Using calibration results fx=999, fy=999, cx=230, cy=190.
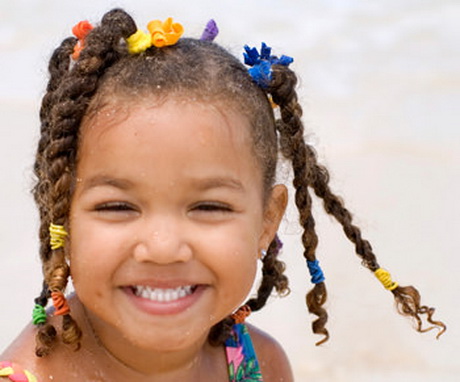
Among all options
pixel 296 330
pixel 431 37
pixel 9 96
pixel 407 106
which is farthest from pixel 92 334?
pixel 431 37

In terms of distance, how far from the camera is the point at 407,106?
6234mm

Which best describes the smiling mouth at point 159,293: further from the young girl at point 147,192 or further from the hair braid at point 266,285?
the hair braid at point 266,285

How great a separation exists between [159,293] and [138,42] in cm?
72

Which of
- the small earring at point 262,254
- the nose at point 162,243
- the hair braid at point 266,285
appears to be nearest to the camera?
the nose at point 162,243

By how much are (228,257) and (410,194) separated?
9.15ft

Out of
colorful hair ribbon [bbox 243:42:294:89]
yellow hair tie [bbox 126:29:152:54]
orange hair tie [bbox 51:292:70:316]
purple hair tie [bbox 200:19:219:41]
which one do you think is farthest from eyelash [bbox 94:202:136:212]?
purple hair tie [bbox 200:19:219:41]

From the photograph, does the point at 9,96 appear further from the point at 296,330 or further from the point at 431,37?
the point at 431,37

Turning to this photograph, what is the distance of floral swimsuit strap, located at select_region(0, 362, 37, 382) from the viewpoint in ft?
9.32

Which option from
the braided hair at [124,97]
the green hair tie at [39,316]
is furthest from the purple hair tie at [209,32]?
the green hair tie at [39,316]

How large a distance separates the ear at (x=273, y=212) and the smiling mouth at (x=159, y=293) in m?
0.42

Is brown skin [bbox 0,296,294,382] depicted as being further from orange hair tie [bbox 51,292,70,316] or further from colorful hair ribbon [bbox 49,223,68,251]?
colorful hair ribbon [bbox 49,223,68,251]

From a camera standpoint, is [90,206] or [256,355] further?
[256,355]

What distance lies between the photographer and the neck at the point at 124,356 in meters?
3.01

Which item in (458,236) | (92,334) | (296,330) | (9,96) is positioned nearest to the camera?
(92,334)
